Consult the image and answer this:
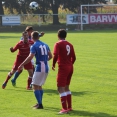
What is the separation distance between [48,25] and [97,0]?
9.25 meters

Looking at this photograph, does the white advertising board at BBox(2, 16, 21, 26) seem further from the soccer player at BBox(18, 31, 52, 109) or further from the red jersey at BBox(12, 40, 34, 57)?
the soccer player at BBox(18, 31, 52, 109)

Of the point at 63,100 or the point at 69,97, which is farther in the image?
the point at 69,97

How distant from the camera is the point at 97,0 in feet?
221

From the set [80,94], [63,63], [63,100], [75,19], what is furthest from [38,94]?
[75,19]

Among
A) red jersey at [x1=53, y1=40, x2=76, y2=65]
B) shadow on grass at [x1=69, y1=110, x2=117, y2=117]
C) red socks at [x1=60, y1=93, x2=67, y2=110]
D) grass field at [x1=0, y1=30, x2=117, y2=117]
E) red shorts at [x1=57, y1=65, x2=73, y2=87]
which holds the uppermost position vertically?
red jersey at [x1=53, y1=40, x2=76, y2=65]

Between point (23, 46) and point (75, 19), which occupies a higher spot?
point (23, 46)

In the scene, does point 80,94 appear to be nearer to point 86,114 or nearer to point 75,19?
point 86,114

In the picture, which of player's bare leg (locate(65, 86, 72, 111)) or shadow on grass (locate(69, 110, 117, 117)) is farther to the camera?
player's bare leg (locate(65, 86, 72, 111))

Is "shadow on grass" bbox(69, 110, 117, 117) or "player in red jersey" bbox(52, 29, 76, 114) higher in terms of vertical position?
"player in red jersey" bbox(52, 29, 76, 114)

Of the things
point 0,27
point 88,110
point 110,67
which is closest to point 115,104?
point 88,110

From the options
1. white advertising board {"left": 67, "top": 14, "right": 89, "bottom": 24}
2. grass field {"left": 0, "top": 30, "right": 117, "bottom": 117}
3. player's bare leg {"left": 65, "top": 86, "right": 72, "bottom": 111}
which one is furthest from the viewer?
white advertising board {"left": 67, "top": 14, "right": 89, "bottom": 24}

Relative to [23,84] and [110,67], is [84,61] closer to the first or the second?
[110,67]

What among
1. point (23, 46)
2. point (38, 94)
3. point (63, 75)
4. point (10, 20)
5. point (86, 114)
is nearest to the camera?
point (63, 75)

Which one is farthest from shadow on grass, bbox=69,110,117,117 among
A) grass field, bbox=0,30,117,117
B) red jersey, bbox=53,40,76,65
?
red jersey, bbox=53,40,76,65
